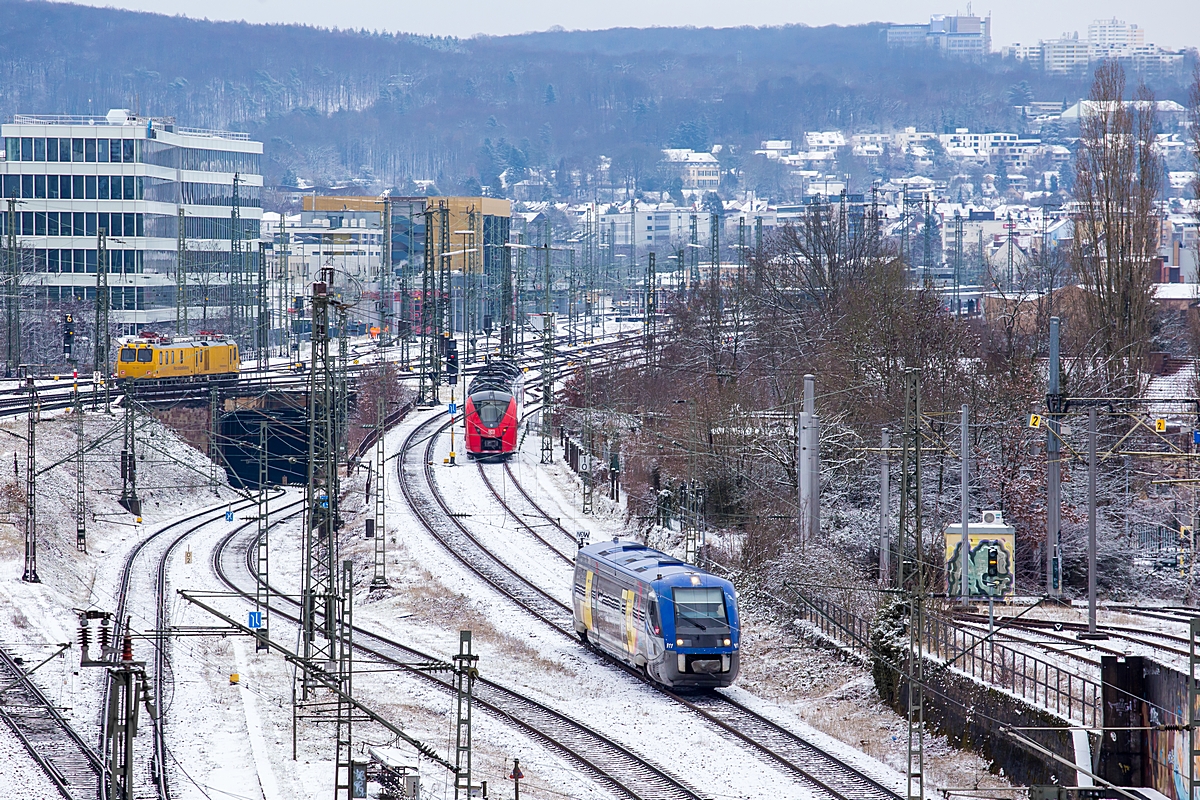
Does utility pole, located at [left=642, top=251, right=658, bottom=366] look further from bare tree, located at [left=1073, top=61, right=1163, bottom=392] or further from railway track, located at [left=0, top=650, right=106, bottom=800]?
railway track, located at [left=0, top=650, right=106, bottom=800]

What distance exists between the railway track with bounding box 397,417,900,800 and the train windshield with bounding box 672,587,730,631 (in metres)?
1.32

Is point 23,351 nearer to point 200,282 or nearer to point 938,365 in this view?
point 200,282

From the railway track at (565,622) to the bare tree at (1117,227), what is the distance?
1827 cm

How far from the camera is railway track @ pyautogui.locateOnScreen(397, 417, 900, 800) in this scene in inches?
827

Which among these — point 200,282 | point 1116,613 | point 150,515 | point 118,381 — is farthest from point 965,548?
point 200,282

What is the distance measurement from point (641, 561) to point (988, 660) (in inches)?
252

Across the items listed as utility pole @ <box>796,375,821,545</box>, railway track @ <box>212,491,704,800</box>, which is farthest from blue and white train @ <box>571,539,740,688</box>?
utility pole @ <box>796,375,821,545</box>

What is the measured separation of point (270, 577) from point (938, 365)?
20.6 metres

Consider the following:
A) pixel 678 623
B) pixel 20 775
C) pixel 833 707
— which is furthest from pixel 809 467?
pixel 20 775

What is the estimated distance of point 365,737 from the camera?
2353 centimetres

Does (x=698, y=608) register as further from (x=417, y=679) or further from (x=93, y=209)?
(x=93, y=209)

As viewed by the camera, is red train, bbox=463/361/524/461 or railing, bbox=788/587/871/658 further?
red train, bbox=463/361/524/461

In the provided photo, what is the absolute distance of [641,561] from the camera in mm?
27656

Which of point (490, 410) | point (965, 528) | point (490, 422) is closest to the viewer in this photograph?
point (965, 528)
